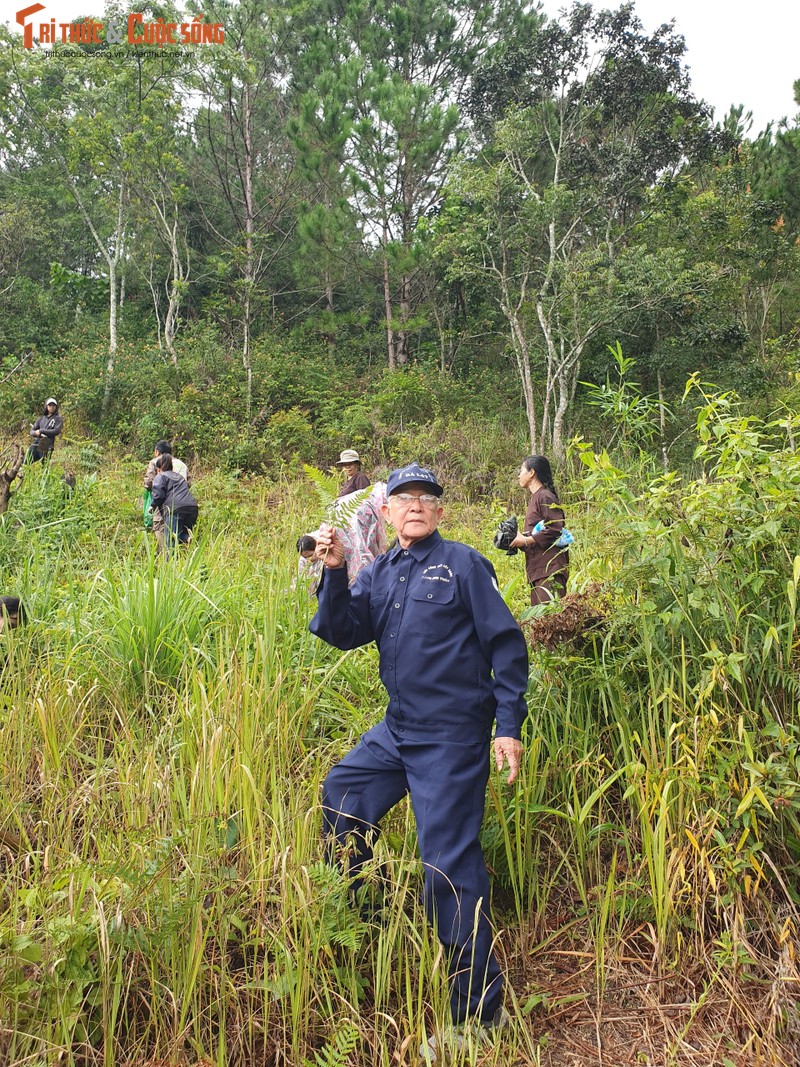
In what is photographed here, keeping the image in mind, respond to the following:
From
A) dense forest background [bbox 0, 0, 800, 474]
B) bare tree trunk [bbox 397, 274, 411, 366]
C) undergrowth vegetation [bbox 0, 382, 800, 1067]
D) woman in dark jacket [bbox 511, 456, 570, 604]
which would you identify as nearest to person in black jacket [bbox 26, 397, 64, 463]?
dense forest background [bbox 0, 0, 800, 474]

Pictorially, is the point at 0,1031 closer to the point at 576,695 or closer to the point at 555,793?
the point at 555,793

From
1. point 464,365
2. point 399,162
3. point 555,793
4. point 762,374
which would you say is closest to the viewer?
point 555,793

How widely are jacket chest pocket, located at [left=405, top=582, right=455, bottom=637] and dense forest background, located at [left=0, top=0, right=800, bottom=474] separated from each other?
1117 centimetres

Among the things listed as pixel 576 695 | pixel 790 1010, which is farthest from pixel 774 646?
pixel 790 1010

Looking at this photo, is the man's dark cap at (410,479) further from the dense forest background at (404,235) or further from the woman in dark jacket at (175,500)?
the dense forest background at (404,235)

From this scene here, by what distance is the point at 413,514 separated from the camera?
7.91ft

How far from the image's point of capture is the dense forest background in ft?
48.2

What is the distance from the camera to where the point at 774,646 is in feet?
8.20

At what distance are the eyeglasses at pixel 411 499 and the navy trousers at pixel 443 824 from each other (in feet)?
2.40

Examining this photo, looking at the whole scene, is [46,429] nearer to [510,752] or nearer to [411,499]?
[411,499]

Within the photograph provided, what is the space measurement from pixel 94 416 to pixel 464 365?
9340 mm

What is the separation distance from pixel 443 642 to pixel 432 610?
10cm

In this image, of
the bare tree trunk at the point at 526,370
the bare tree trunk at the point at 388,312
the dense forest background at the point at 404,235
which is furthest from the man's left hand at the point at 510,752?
the bare tree trunk at the point at 388,312

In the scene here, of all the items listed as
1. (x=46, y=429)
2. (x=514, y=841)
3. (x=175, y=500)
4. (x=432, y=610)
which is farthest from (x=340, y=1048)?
(x=46, y=429)
